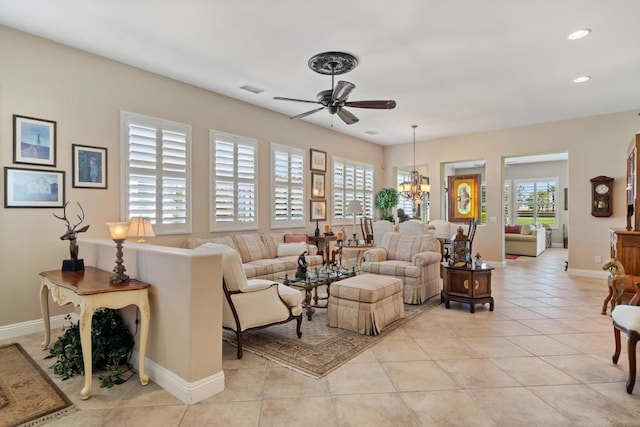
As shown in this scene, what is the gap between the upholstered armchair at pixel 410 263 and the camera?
4875 mm

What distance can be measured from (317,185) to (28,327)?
18.0ft

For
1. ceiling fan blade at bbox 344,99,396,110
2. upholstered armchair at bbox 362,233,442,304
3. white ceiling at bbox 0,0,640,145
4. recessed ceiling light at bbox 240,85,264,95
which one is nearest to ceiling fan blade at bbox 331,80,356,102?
ceiling fan blade at bbox 344,99,396,110

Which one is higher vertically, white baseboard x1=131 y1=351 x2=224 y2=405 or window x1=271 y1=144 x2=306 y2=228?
window x1=271 y1=144 x2=306 y2=228

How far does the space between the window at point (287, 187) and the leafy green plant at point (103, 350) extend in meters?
3.85

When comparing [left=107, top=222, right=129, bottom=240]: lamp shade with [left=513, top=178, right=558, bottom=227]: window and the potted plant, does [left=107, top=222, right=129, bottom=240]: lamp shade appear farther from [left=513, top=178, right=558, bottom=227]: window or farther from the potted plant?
[left=513, top=178, right=558, bottom=227]: window

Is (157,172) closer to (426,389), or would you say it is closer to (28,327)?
(28,327)

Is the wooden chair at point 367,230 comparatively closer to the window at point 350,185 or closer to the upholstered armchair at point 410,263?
the window at point 350,185

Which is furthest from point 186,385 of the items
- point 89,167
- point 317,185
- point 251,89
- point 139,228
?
point 317,185

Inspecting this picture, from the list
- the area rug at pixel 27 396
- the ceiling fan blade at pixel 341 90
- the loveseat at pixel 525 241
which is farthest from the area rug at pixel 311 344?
the loveseat at pixel 525 241

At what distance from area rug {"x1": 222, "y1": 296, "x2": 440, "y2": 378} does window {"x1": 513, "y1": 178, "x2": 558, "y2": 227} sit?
1144 cm

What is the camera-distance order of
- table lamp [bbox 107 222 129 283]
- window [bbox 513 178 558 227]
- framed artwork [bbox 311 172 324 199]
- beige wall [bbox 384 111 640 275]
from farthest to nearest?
window [bbox 513 178 558 227]
framed artwork [bbox 311 172 324 199]
beige wall [bbox 384 111 640 275]
table lamp [bbox 107 222 129 283]

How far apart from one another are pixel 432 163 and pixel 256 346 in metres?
7.47

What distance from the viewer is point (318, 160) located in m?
7.79

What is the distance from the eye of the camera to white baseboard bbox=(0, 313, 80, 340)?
3.64 metres
